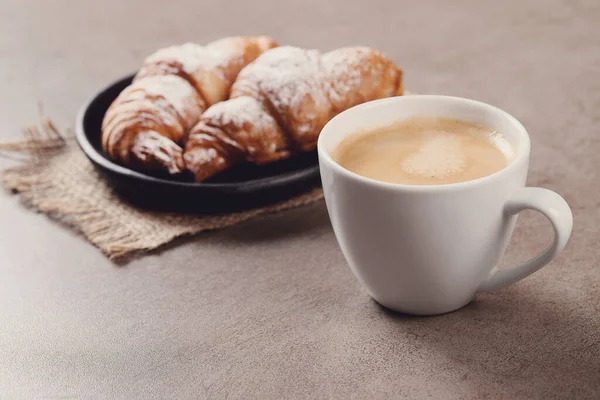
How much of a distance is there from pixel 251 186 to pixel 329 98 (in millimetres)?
216

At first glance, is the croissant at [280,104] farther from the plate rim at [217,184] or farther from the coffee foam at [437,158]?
the coffee foam at [437,158]

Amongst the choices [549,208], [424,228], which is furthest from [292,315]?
[549,208]

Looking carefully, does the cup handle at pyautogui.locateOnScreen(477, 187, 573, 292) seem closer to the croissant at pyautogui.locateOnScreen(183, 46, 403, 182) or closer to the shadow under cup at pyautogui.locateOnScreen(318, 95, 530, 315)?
the shadow under cup at pyautogui.locateOnScreen(318, 95, 530, 315)

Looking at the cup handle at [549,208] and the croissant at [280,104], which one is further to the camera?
the croissant at [280,104]

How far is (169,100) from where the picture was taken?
4.02ft

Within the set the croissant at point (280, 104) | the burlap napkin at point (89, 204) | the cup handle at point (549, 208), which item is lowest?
the burlap napkin at point (89, 204)

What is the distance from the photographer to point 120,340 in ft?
2.97

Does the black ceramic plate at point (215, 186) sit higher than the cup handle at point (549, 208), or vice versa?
the cup handle at point (549, 208)

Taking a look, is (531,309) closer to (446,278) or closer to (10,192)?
(446,278)

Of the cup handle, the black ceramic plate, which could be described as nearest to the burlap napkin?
the black ceramic plate

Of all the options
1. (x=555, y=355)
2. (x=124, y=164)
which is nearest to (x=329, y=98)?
(x=124, y=164)

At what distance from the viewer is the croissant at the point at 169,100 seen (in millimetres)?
1170

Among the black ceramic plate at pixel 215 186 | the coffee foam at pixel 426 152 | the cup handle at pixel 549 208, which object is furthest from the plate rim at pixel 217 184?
the cup handle at pixel 549 208

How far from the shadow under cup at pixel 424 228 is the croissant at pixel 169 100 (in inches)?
14.0
